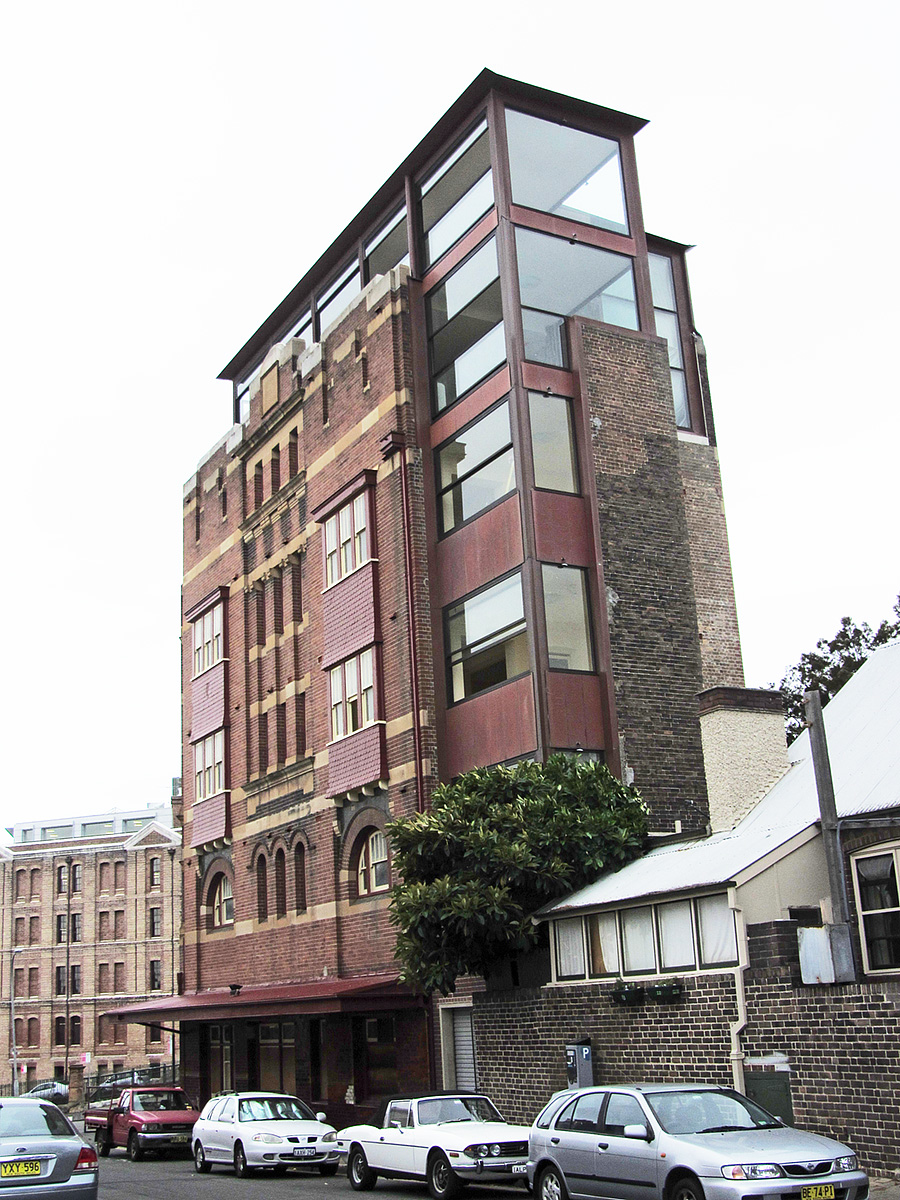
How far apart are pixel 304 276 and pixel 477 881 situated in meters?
20.4

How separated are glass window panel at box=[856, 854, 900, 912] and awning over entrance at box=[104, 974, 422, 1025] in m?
10.7

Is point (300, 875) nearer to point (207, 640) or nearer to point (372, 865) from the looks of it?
point (372, 865)

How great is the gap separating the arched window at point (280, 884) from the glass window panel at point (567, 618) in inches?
453

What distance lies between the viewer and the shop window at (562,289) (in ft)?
92.5

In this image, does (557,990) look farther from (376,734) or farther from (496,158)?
→ (496,158)

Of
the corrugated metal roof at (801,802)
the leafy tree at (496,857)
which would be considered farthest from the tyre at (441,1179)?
the leafy tree at (496,857)

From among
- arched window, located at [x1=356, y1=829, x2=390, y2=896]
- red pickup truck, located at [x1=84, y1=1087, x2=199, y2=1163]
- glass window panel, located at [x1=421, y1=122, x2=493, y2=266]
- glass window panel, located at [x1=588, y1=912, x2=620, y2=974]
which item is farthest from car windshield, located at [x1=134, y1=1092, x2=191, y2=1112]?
glass window panel, located at [x1=421, y1=122, x2=493, y2=266]

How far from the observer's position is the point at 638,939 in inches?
768

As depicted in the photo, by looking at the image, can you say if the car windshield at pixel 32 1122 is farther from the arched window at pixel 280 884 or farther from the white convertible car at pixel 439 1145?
the arched window at pixel 280 884

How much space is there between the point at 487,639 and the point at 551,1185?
14440 millimetres

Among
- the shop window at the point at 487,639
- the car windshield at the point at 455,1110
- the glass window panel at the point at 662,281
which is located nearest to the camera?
the car windshield at the point at 455,1110

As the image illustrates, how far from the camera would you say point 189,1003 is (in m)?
33.7

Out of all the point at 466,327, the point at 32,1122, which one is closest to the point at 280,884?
the point at 466,327

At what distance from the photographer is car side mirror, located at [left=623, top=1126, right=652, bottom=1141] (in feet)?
41.7
